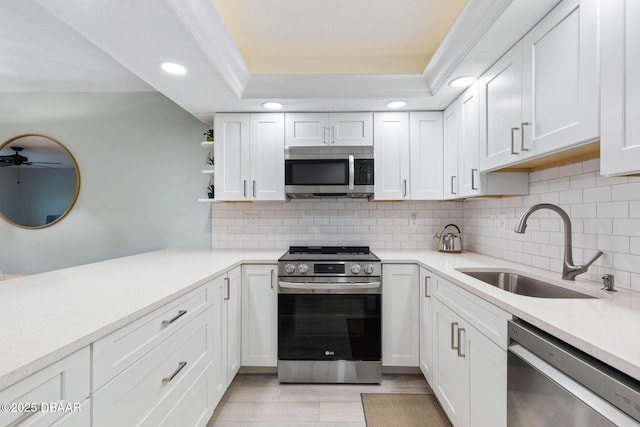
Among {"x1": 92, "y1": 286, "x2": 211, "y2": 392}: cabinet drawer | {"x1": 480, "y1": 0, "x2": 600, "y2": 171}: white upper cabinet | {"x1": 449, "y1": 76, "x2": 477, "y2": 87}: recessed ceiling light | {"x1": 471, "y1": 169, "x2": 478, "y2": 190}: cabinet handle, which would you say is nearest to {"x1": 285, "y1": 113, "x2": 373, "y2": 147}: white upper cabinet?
{"x1": 449, "y1": 76, "x2": 477, "y2": 87}: recessed ceiling light

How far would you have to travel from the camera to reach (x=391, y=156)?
8.56 ft

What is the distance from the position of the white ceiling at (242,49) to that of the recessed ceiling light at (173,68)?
4 centimetres

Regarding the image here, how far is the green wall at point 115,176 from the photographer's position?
2.87m

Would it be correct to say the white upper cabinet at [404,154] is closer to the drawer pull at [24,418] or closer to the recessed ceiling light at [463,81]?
the recessed ceiling light at [463,81]

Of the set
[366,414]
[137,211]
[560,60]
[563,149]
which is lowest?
[366,414]

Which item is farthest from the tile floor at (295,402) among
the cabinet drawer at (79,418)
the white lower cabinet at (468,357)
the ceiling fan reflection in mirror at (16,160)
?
the ceiling fan reflection in mirror at (16,160)

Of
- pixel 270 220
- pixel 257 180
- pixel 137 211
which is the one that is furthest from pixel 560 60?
pixel 137 211

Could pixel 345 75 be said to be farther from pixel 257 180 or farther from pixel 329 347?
pixel 329 347

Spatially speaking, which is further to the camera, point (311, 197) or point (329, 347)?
point (311, 197)

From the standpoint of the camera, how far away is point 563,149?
1.26m

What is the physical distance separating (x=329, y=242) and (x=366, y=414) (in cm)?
140

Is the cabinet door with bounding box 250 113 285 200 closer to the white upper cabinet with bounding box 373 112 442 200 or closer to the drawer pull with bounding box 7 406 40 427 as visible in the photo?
the white upper cabinet with bounding box 373 112 442 200

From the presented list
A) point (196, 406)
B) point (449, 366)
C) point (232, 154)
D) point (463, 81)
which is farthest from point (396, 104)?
point (196, 406)

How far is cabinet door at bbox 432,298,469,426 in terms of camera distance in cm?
155
